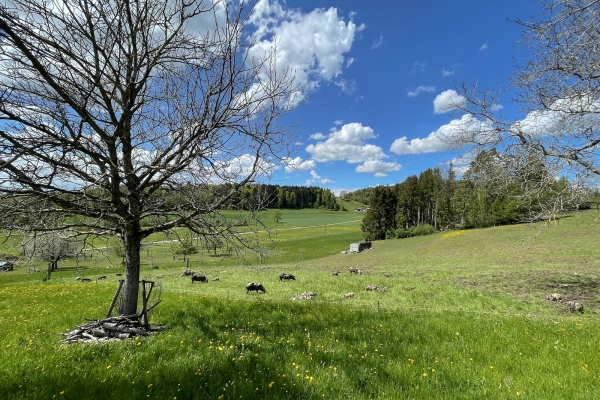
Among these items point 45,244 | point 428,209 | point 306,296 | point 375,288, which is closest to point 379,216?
point 428,209

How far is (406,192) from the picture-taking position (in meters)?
82.2

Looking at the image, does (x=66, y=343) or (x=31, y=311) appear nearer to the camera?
(x=66, y=343)

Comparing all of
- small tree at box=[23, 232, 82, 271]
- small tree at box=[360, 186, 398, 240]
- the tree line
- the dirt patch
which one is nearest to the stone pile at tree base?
small tree at box=[23, 232, 82, 271]

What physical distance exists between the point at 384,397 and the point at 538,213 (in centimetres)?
936

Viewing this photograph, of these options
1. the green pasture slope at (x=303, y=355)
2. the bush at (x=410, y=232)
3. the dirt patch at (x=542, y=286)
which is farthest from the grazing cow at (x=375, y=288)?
the bush at (x=410, y=232)

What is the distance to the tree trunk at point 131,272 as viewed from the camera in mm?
6406

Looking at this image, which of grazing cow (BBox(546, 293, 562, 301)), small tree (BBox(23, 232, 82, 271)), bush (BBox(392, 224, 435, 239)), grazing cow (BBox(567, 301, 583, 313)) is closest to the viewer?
small tree (BBox(23, 232, 82, 271))

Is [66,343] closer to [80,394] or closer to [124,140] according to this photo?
[80,394]

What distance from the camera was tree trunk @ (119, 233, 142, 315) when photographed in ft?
21.0

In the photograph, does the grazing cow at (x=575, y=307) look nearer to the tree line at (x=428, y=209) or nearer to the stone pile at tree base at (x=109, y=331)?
the stone pile at tree base at (x=109, y=331)

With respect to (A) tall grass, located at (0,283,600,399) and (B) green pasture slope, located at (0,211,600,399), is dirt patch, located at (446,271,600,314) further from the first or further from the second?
(A) tall grass, located at (0,283,600,399)

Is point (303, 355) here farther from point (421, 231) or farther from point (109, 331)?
point (421, 231)

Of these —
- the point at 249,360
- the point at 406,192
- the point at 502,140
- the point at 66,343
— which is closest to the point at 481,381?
the point at 249,360

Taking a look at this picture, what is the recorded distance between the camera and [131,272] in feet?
21.5
